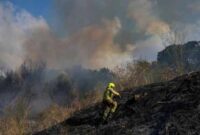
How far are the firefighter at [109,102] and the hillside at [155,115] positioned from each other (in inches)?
25.8

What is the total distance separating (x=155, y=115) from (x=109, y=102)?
12.3 ft

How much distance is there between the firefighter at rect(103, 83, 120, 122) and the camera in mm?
33438

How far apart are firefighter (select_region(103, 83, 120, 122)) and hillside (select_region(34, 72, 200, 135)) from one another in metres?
0.66

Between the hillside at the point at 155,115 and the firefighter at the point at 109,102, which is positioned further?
the firefighter at the point at 109,102

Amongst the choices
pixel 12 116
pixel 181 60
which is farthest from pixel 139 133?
pixel 12 116

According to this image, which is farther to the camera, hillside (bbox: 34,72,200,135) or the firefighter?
the firefighter

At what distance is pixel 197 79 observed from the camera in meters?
34.4

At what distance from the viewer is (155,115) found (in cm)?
3228

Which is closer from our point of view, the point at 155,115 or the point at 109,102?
the point at 155,115

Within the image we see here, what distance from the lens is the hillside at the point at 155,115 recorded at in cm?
2984

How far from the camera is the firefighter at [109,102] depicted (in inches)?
1316

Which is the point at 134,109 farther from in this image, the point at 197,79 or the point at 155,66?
the point at 155,66

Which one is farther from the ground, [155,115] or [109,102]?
[109,102]

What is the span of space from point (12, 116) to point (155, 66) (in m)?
28.5
